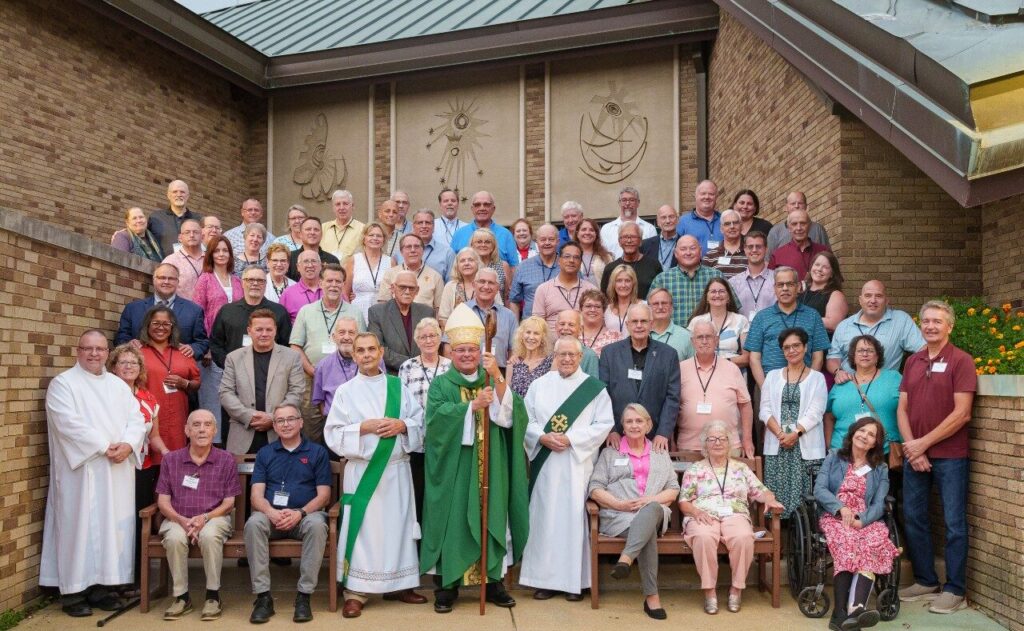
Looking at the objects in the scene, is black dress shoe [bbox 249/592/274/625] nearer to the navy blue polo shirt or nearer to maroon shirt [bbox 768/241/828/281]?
the navy blue polo shirt

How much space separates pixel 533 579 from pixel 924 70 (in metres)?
4.50

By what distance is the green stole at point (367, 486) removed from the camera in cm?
603

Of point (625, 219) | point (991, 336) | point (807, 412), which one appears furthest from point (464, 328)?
point (625, 219)

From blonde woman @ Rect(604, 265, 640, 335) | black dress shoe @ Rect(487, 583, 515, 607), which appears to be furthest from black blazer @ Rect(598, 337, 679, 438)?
black dress shoe @ Rect(487, 583, 515, 607)

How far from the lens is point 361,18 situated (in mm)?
16234

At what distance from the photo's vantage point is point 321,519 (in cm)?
599

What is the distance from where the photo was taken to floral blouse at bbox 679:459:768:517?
6113mm

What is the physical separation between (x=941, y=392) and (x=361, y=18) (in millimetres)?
12918

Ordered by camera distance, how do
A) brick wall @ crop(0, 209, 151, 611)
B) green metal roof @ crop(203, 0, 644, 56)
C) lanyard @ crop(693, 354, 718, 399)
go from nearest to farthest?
1. brick wall @ crop(0, 209, 151, 611)
2. lanyard @ crop(693, 354, 718, 399)
3. green metal roof @ crop(203, 0, 644, 56)

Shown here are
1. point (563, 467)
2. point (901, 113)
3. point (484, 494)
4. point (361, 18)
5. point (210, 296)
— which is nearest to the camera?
point (484, 494)

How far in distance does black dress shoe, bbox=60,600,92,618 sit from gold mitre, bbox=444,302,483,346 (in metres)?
2.90

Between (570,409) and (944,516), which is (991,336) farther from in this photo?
(570,409)

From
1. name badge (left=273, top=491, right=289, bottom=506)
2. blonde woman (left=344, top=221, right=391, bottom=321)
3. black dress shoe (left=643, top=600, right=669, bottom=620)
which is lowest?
black dress shoe (left=643, top=600, right=669, bottom=620)

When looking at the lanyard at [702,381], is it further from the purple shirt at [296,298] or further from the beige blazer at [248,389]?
the purple shirt at [296,298]
